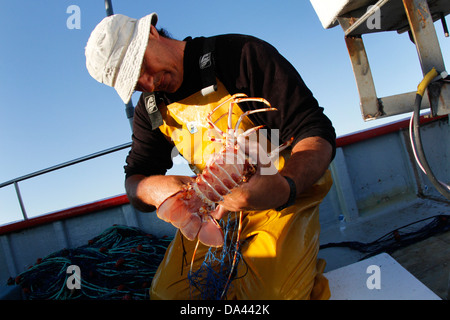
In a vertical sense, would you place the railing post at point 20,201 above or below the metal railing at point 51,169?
below

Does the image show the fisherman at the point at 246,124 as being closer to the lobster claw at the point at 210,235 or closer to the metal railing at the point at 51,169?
the lobster claw at the point at 210,235

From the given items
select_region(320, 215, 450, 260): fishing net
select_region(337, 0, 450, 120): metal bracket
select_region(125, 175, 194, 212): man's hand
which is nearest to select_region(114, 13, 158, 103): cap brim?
select_region(125, 175, 194, 212): man's hand

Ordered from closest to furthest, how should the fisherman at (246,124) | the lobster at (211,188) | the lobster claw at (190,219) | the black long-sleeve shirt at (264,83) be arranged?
the lobster at (211,188) → the lobster claw at (190,219) → the fisherman at (246,124) → the black long-sleeve shirt at (264,83)

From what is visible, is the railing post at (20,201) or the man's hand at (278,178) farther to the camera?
→ the railing post at (20,201)

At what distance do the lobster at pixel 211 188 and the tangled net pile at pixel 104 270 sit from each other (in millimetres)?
1247

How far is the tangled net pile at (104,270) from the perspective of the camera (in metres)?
2.58

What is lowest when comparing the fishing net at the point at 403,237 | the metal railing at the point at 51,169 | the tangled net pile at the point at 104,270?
the fishing net at the point at 403,237

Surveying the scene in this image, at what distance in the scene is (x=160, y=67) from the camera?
6.22 ft

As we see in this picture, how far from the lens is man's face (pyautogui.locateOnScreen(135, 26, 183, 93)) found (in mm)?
1845

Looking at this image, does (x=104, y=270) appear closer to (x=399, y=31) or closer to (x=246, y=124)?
(x=246, y=124)

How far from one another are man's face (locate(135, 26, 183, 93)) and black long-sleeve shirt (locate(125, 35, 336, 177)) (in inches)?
2.1

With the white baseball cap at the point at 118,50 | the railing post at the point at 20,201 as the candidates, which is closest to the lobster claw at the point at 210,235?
the white baseball cap at the point at 118,50

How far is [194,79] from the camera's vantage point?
1.98 meters

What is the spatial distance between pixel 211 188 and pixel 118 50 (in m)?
1.04
